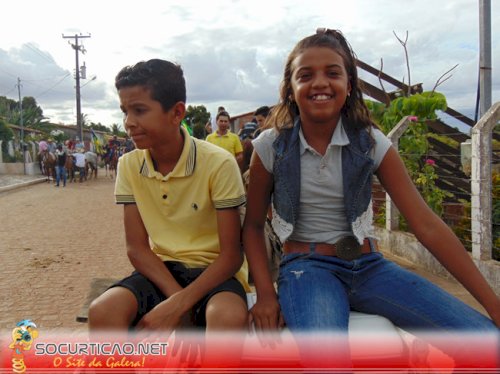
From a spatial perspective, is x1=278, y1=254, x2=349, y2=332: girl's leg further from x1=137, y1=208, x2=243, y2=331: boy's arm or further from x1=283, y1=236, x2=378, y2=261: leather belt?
x1=137, y1=208, x2=243, y2=331: boy's arm

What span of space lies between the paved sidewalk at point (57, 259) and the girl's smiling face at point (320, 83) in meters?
2.43

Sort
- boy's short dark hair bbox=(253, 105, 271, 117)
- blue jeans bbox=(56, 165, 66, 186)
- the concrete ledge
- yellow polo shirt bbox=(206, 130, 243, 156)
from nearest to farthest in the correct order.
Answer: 1. the concrete ledge
2. boy's short dark hair bbox=(253, 105, 271, 117)
3. yellow polo shirt bbox=(206, 130, 243, 156)
4. blue jeans bbox=(56, 165, 66, 186)

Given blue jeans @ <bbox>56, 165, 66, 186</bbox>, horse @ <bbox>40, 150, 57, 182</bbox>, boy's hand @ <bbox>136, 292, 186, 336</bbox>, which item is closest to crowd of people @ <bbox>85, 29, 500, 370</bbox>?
boy's hand @ <bbox>136, 292, 186, 336</bbox>

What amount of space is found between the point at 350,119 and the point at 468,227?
3153mm

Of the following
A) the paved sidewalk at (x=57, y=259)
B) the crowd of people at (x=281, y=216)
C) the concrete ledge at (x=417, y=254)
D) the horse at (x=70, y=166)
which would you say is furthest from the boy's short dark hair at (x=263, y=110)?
the horse at (x=70, y=166)

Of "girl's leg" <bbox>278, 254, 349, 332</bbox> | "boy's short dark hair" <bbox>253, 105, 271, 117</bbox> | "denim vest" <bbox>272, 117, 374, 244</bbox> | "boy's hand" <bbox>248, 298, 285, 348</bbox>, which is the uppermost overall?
"boy's short dark hair" <bbox>253, 105, 271, 117</bbox>

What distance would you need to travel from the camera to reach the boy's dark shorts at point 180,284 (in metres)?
1.91

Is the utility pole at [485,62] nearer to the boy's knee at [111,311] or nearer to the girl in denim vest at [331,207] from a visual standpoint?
the girl in denim vest at [331,207]

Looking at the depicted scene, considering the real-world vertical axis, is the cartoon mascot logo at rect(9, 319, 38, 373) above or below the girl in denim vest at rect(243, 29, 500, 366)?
below

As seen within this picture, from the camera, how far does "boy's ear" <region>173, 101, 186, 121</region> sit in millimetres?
2106

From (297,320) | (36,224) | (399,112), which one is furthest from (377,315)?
(36,224)

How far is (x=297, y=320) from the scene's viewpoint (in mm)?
1740

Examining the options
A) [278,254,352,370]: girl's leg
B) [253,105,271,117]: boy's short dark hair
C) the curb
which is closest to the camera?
[278,254,352,370]: girl's leg

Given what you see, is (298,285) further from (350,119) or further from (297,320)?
(350,119)
